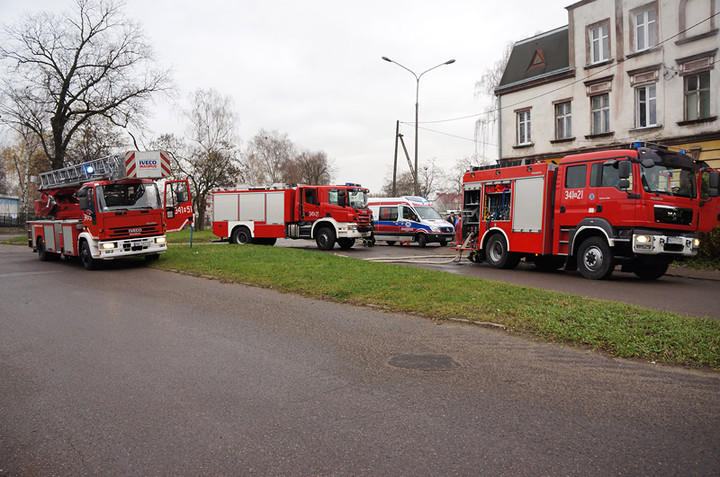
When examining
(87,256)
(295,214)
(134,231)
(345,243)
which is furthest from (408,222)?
(87,256)

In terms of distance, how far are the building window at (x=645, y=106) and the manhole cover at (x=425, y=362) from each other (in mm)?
20202

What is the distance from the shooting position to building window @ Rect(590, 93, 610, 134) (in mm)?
22812

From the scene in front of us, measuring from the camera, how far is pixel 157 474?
3.02 meters

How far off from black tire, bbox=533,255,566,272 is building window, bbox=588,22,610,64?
13.5 m

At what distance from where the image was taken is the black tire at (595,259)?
11688 mm

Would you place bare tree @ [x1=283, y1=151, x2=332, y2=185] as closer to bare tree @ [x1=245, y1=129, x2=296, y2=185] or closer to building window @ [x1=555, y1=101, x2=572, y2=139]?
bare tree @ [x1=245, y1=129, x2=296, y2=185]

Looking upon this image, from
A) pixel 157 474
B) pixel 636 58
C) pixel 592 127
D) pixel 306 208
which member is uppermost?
pixel 636 58

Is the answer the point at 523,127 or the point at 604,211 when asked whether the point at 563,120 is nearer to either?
the point at 523,127

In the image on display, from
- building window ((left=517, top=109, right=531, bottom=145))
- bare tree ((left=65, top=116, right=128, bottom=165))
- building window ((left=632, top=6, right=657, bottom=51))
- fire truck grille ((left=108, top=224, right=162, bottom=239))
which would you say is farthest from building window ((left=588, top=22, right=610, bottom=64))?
bare tree ((left=65, top=116, right=128, bottom=165))

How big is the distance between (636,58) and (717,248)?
35.6ft

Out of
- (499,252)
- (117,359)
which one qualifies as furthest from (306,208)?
(117,359)

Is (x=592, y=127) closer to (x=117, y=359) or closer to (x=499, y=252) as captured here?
(x=499, y=252)

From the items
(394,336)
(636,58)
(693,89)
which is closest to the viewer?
(394,336)

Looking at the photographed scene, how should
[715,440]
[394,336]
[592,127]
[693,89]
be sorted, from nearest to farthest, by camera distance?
[715,440] < [394,336] < [693,89] < [592,127]
